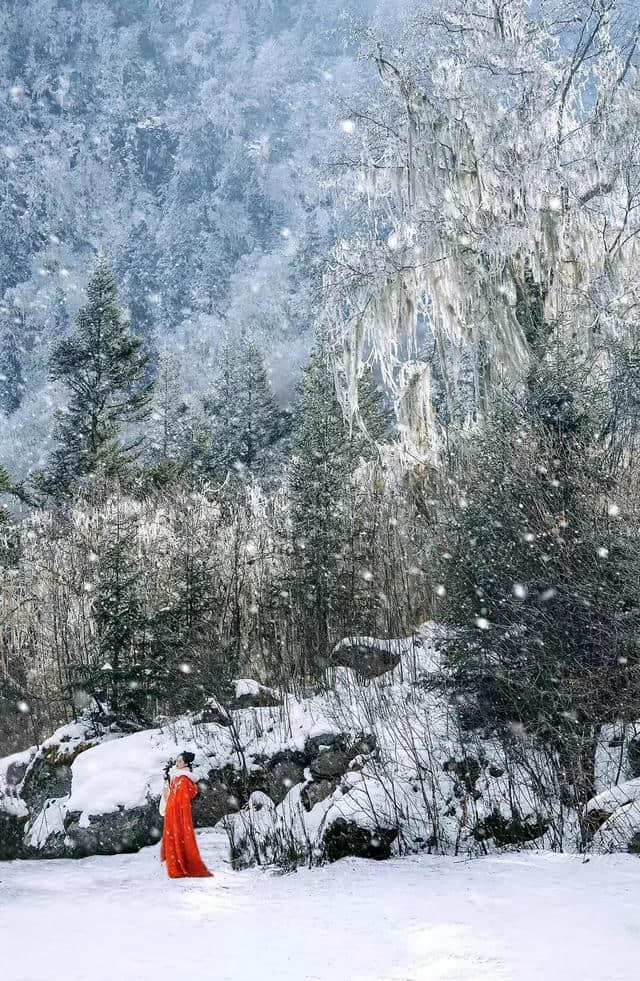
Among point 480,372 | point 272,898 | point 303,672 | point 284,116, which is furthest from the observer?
point 284,116

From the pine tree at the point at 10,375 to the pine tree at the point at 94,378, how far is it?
335 ft

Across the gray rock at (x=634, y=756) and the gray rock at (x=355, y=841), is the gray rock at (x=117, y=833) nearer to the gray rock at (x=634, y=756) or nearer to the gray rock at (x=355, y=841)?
the gray rock at (x=355, y=841)

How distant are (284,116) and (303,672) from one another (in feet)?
662

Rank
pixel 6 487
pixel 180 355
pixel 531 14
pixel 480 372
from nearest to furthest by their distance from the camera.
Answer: pixel 480 372, pixel 531 14, pixel 6 487, pixel 180 355

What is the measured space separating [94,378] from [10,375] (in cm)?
11591

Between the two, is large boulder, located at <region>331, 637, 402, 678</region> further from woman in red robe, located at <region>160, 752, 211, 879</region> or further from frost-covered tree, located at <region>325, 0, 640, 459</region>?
woman in red robe, located at <region>160, 752, 211, 879</region>

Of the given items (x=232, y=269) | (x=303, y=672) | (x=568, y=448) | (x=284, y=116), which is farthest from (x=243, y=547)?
(x=284, y=116)

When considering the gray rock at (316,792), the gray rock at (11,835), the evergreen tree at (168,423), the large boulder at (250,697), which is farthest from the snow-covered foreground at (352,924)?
the evergreen tree at (168,423)

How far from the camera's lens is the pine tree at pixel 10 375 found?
124738 millimetres

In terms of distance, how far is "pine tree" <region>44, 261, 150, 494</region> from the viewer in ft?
89.2

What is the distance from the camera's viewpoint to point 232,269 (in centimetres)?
14625

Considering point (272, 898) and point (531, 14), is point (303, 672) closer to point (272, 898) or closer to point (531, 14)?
point (272, 898)

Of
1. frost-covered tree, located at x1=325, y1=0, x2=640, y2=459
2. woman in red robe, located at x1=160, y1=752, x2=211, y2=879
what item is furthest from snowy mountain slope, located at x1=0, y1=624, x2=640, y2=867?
frost-covered tree, located at x1=325, y1=0, x2=640, y2=459

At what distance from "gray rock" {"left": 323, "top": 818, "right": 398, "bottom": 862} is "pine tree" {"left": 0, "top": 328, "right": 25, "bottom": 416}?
12422 cm
